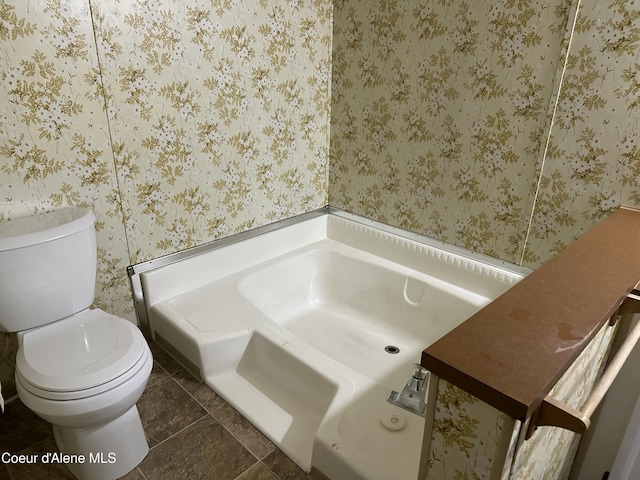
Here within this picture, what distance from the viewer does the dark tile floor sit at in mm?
1460

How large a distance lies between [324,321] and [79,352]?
121 centimetres

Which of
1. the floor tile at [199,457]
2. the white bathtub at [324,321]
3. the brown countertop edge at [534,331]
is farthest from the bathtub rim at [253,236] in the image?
the brown countertop edge at [534,331]

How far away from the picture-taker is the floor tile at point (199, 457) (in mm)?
1458

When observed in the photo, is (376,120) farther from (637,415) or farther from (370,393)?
(637,415)

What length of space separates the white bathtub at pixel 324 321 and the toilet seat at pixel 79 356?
0.34 meters

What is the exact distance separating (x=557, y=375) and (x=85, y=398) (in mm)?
1245

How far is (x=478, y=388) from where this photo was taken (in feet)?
2.31

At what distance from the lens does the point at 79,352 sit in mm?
1424

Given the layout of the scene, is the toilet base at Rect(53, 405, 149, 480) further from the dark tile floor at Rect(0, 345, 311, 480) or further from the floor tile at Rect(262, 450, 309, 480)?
the floor tile at Rect(262, 450, 309, 480)

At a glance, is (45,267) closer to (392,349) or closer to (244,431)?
(244,431)

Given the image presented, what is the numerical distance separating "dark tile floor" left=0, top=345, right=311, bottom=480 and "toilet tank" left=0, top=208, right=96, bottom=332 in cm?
45

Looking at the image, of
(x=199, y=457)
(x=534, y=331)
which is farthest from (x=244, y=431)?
(x=534, y=331)

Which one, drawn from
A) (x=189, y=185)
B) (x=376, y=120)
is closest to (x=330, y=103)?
(x=376, y=120)

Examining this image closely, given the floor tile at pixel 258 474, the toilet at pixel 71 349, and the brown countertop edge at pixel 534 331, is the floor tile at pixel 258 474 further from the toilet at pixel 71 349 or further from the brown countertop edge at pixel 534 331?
the brown countertop edge at pixel 534 331
